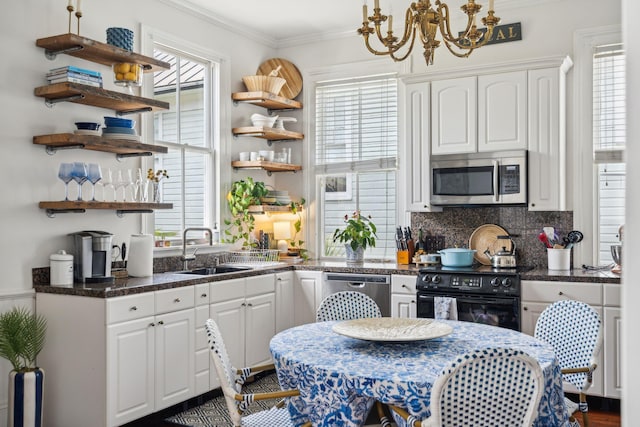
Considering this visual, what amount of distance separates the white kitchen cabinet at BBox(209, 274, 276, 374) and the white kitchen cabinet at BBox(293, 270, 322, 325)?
296 millimetres

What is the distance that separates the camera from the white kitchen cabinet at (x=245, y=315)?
14.2ft

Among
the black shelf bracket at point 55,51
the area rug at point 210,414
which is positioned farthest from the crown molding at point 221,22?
the area rug at point 210,414

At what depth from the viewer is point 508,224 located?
→ 4926mm

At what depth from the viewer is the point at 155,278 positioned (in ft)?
13.4

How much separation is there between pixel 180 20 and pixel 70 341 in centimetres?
267

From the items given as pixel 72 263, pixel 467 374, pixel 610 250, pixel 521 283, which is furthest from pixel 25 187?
pixel 610 250

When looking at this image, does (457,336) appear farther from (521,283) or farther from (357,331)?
(521,283)

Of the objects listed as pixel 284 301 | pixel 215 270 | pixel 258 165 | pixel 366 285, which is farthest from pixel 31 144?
pixel 366 285

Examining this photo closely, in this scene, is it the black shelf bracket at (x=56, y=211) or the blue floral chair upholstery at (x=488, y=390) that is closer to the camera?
the blue floral chair upholstery at (x=488, y=390)

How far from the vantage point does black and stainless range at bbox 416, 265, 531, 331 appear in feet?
13.9

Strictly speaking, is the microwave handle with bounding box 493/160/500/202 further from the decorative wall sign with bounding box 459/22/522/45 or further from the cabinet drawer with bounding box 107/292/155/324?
the cabinet drawer with bounding box 107/292/155/324

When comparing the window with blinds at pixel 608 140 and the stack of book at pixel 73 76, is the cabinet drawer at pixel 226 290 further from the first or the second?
the window with blinds at pixel 608 140

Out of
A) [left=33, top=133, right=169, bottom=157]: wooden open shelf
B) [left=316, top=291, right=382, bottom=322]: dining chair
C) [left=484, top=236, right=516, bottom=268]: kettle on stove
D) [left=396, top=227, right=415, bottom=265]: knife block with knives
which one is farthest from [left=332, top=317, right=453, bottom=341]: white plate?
[left=396, top=227, right=415, bottom=265]: knife block with knives

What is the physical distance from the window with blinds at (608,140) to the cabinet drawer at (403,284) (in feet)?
4.71
